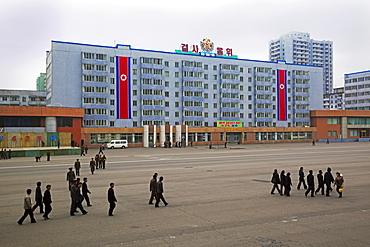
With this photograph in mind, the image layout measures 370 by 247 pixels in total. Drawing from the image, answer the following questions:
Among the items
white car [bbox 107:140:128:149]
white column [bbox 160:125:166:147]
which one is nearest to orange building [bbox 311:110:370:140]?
white column [bbox 160:125:166:147]

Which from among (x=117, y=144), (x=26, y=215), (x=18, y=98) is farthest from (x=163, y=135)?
(x=18, y=98)

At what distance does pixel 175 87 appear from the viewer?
4053 inches

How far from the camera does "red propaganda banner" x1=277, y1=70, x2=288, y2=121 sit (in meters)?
119

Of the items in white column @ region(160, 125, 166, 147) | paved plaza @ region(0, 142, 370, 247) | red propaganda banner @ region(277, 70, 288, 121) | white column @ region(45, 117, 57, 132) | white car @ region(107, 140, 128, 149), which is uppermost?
red propaganda banner @ region(277, 70, 288, 121)

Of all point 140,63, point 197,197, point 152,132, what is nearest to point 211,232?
point 197,197

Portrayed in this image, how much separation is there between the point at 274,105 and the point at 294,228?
352 feet

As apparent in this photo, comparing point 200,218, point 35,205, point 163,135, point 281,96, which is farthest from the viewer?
point 281,96

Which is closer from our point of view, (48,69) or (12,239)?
(12,239)

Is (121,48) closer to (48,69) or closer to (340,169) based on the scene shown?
(48,69)

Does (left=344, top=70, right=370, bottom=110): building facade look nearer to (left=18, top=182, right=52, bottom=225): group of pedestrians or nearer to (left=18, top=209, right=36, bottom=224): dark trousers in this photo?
(left=18, top=182, right=52, bottom=225): group of pedestrians

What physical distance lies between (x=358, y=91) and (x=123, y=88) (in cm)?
11149

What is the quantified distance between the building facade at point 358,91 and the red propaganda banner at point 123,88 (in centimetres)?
10896

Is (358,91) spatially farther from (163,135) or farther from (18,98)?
(18,98)

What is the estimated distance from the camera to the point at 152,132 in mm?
93812
